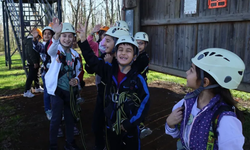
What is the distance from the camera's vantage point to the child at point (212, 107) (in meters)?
1.52

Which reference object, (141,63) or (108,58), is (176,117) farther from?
(141,63)

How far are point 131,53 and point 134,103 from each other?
2.07 feet

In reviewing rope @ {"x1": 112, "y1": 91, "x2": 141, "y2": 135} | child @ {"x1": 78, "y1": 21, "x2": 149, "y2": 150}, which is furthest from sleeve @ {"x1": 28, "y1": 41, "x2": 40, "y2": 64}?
rope @ {"x1": 112, "y1": 91, "x2": 141, "y2": 135}

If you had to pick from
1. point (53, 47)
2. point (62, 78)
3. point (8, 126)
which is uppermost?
point (53, 47)

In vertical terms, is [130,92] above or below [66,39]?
below

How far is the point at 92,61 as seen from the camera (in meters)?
2.87

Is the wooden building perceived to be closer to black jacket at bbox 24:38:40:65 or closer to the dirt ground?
the dirt ground

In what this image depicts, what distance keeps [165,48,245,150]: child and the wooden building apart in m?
3.35

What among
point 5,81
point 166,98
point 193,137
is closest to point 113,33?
point 193,137

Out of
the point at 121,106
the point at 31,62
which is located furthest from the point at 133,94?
the point at 31,62

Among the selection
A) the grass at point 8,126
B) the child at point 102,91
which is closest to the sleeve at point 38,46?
the grass at point 8,126

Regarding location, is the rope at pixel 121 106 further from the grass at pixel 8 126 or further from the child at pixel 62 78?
the grass at pixel 8 126

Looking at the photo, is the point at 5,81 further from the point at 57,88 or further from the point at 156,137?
the point at 156,137

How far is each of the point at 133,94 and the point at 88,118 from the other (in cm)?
277
